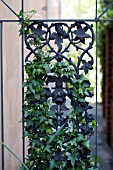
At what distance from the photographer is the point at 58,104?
2342 mm

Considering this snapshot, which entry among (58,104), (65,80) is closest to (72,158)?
(58,104)

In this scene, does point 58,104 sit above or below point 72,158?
above

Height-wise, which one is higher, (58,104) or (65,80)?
(65,80)

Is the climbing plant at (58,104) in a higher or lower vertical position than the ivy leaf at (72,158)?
higher

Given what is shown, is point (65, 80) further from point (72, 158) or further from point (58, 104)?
point (72, 158)

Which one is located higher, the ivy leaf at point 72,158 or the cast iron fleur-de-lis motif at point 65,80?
the cast iron fleur-de-lis motif at point 65,80

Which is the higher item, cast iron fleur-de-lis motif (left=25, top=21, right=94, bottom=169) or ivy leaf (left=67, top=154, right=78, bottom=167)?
cast iron fleur-de-lis motif (left=25, top=21, right=94, bottom=169)

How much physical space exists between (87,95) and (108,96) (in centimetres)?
569

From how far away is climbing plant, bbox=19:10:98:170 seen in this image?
2.30 m

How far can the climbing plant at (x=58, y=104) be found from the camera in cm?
230

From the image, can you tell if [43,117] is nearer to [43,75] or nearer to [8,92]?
[43,75]

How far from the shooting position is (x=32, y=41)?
2.33 meters

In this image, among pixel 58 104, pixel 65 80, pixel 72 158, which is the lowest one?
pixel 72 158

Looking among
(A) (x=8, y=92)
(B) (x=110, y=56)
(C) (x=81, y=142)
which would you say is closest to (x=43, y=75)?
(C) (x=81, y=142)
